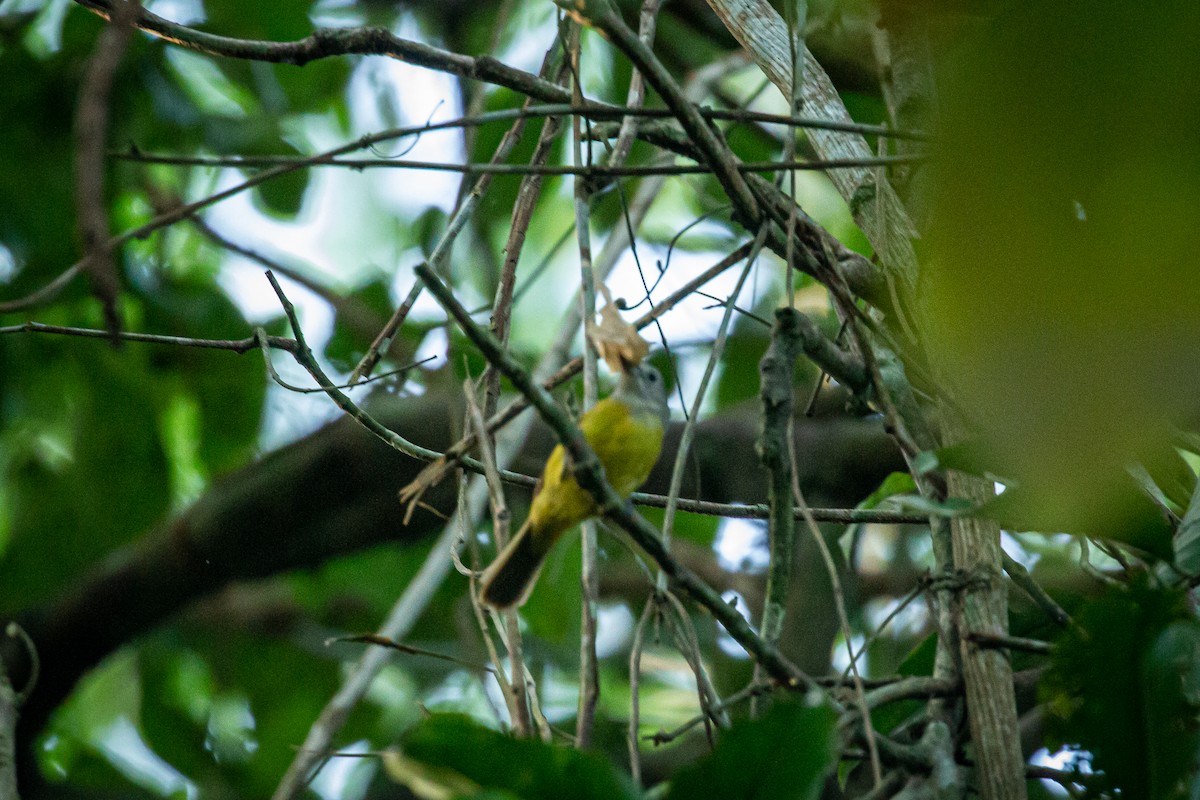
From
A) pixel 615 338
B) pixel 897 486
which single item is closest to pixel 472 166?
pixel 615 338

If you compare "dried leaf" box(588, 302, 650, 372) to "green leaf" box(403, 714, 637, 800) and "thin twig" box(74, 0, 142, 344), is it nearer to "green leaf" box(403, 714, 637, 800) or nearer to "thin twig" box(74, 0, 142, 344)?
"green leaf" box(403, 714, 637, 800)

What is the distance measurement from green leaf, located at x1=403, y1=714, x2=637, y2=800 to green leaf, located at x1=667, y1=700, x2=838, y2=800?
0.26 feet

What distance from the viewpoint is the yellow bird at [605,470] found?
1708 mm

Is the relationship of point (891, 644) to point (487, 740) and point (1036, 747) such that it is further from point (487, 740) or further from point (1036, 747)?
point (487, 740)

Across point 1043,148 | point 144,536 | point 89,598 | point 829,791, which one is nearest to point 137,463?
point 144,536

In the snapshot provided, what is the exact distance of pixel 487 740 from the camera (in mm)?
904

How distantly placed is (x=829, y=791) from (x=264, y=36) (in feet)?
10.0

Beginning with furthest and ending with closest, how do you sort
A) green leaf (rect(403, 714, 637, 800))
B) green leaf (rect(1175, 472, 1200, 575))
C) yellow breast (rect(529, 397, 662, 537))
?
yellow breast (rect(529, 397, 662, 537)) → green leaf (rect(1175, 472, 1200, 575)) → green leaf (rect(403, 714, 637, 800))

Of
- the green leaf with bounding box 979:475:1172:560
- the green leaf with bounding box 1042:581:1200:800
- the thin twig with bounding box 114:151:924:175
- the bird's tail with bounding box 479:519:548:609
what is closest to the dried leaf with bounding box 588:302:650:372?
the thin twig with bounding box 114:151:924:175

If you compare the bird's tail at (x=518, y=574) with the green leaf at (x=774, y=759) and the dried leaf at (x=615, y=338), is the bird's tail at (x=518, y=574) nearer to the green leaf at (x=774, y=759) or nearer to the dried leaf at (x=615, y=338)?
the dried leaf at (x=615, y=338)

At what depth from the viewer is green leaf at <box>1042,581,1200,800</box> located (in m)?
1.02

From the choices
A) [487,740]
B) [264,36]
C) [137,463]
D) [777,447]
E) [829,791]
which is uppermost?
[264,36]

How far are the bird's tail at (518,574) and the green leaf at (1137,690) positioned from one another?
32.3 inches

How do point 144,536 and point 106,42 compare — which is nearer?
point 106,42
